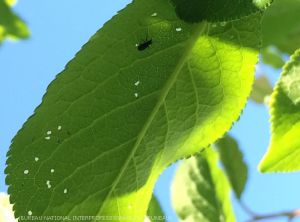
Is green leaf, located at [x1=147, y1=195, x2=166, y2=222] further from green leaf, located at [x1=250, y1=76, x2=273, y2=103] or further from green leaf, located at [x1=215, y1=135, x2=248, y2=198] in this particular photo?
green leaf, located at [x1=250, y1=76, x2=273, y2=103]

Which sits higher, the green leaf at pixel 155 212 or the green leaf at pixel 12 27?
the green leaf at pixel 12 27

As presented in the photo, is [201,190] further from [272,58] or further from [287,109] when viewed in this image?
[287,109]

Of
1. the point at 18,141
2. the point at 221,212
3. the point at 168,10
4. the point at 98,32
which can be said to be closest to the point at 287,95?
the point at 168,10

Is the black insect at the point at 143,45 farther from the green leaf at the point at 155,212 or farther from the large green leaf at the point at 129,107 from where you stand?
the green leaf at the point at 155,212

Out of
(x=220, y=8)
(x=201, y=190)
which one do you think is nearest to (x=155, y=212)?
(x=201, y=190)

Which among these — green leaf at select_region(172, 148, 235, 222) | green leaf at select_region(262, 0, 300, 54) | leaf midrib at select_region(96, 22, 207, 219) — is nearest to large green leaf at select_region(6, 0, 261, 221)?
leaf midrib at select_region(96, 22, 207, 219)

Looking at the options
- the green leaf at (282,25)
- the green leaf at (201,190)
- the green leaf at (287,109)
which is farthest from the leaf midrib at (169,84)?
the green leaf at (201,190)
